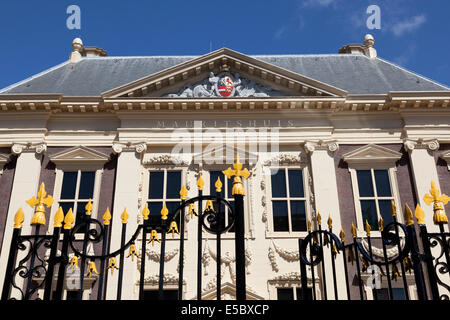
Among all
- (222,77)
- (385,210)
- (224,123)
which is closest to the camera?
(385,210)

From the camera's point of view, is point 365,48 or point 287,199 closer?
point 287,199

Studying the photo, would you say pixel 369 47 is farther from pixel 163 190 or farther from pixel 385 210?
pixel 163 190

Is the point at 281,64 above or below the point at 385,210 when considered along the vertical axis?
above

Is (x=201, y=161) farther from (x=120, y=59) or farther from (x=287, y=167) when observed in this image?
(x=120, y=59)

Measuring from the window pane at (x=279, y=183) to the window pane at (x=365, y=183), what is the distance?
264 centimetres

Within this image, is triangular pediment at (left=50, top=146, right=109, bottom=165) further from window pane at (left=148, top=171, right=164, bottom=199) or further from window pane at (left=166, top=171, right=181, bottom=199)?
window pane at (left=166, top=171, right=181, bottom=199)

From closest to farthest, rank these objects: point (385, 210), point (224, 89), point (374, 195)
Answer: point (385, 210), point (374, 195), point (224, 89)

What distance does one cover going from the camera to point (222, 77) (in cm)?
1598

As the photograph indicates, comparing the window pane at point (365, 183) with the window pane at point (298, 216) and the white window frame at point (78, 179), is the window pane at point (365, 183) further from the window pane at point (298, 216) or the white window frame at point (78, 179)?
the white window frame at point (78, 179)

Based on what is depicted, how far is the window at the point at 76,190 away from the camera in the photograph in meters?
14.0

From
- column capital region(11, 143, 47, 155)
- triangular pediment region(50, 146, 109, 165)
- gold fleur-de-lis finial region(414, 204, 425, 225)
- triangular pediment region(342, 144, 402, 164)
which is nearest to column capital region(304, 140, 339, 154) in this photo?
triangular pediment region(342, 144, 402, 164)

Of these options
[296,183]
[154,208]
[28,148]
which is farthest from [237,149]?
[28,148]

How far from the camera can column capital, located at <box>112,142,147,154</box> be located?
14.6 meters

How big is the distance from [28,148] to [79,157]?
1.84 meters
